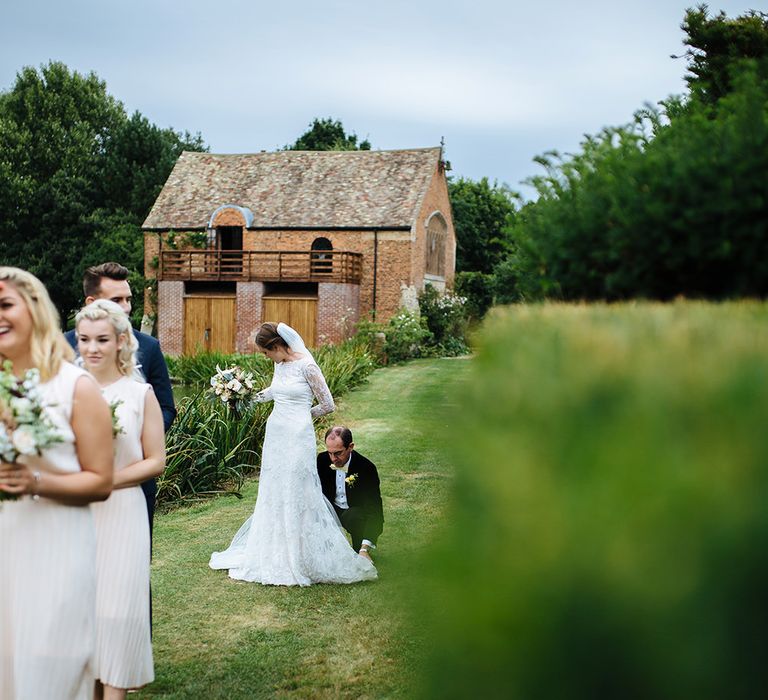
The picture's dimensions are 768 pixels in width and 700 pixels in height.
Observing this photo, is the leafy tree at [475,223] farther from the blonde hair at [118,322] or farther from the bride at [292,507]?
the blonde hair at [118,322]

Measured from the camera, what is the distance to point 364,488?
25.5 ft

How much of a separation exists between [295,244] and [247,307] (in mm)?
3545

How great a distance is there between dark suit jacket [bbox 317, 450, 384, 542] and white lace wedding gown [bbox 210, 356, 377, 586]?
195 millimetres

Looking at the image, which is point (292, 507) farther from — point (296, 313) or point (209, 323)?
point (209, 323)

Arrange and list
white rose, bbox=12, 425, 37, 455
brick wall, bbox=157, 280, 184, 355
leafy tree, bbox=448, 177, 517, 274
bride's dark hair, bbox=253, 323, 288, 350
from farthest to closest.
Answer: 1. leafy tree, bbox=448, 177, 517, 274
2. brick wall, bbox=157, 280, 184, 355
3. bride's dark hair, bbox=253, 323, 288, 350
4. white rose, bbox=12, 425, 37, 455

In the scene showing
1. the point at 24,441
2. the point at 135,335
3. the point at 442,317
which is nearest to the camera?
the point at 24,441

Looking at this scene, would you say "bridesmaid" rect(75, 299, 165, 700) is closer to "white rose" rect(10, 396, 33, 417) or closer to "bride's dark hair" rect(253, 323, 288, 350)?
"white rose" rect(10, 396, 33, 417)

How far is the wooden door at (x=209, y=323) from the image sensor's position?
117ft

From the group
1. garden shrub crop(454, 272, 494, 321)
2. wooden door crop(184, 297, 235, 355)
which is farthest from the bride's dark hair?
garden shrub crop(454, 272, 494, 321)

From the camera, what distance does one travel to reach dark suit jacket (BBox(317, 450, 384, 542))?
7758mm

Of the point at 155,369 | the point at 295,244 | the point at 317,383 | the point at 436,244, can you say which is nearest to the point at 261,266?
the point at 295,244

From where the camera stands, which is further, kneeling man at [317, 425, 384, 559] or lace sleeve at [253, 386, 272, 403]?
lace sleeve at [253, 386, 272, 403]

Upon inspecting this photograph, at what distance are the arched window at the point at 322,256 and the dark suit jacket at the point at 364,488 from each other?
26882 millimetres

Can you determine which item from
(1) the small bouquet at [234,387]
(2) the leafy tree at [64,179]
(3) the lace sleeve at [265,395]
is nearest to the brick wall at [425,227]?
(2) the leafy tree at [64,179]
